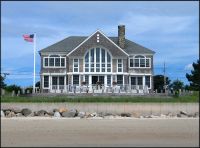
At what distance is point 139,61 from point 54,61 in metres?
10.7

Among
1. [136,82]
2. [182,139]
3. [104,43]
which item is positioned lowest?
[182,139]

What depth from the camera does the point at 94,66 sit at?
57.2 metres

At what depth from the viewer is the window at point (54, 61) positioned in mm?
57516

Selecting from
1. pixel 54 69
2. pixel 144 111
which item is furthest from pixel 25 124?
pixel 54 69

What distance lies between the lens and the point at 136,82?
5753 centimetres

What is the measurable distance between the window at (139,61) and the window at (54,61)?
868cm

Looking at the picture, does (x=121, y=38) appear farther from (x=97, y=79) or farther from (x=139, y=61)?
(x=97, y=79)

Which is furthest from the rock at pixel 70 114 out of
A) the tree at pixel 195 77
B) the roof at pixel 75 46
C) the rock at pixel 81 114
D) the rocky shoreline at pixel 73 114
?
the tree at pixel 195 77

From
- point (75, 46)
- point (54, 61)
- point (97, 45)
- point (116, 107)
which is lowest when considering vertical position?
point (116, 107)

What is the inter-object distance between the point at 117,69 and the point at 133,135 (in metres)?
36.4

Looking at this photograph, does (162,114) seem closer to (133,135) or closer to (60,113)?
(60,113)

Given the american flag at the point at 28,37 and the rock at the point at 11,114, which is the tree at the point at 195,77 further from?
the rock at the point at 11,114

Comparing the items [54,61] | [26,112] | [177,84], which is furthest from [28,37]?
[177,84]

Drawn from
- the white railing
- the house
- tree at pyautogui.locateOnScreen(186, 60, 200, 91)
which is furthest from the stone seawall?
tree at pyautogui.locateOnScreen(186, 60, 200, 91)
